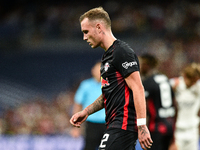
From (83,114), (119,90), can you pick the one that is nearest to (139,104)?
(119,90)

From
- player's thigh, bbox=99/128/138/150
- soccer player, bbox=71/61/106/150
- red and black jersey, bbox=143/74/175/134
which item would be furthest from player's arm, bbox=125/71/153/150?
soccer player, bbox=71/61/106/150

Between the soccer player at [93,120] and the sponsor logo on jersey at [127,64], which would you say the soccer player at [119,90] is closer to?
the sponsor logo on jersey at [127,64]

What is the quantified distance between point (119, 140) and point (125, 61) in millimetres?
701

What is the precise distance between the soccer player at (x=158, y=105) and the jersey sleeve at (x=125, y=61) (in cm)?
230

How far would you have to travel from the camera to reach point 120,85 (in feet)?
10.0

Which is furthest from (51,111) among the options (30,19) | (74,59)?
(30,19)

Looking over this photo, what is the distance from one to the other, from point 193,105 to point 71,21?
10788 mm

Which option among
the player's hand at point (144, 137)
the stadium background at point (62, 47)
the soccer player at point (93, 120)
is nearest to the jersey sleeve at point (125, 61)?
the player's hand at point (144, 137)

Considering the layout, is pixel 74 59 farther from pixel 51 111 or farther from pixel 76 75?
pixel 51 111

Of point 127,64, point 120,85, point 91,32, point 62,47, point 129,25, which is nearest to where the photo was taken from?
point 127,64

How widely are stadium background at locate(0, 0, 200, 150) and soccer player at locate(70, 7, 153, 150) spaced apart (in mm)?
9444

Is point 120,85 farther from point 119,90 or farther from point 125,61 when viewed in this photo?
point 125,61

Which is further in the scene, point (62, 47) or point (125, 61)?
point (62, 47)

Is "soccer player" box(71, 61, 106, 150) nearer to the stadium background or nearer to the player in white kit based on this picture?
the player in white kit
